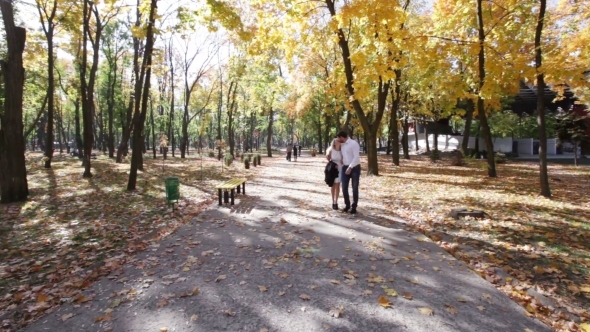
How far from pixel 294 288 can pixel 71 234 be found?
5022 mm

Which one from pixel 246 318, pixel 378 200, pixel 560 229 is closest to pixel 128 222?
pixel 246 318

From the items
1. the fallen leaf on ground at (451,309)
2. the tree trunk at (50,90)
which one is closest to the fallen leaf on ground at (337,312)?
the fallen leaf on ground at (451,309)

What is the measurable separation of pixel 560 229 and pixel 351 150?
4128mm

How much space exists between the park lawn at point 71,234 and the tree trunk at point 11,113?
73 centimetres

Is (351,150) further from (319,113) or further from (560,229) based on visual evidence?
(319,113)

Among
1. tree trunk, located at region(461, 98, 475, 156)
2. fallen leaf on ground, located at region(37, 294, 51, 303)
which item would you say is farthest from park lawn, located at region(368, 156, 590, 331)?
tree trunk, located at region(461, 98, 475, 156)

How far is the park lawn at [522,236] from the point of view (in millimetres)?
3625

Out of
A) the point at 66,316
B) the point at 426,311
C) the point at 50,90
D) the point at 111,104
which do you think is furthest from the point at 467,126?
the point at 111,104

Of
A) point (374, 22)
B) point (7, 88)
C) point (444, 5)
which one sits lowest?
point (7, 88)

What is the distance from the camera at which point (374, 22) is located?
1033 cm

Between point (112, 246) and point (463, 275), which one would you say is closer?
point (463, 275)

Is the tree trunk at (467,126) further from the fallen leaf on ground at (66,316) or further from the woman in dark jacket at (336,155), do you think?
the fallen leaf on ground at (66,316)

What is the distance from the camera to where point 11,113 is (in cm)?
889

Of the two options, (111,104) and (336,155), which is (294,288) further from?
(111,104)
